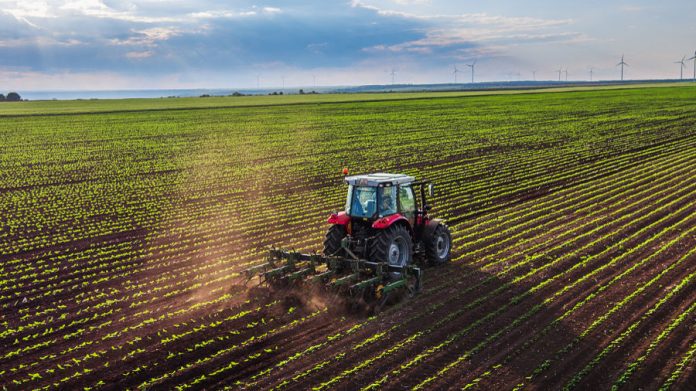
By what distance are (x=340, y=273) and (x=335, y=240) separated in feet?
2.37

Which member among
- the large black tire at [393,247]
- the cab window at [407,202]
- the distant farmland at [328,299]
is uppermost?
the cab window at [407,202]

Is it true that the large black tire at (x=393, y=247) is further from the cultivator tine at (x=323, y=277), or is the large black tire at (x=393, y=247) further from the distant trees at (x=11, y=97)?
the distant trees at (x=11, y=97)

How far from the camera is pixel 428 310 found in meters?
12.7

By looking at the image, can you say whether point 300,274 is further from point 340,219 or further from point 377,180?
point 377,180

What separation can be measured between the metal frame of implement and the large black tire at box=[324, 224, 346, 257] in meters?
0.40

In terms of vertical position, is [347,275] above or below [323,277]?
below

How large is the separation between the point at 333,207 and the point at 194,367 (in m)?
13.2

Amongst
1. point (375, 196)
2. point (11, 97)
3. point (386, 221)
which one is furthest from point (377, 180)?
point (11, 97)

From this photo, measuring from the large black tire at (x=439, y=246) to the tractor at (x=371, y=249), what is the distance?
0.02m

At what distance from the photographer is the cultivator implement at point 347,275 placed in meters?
12.9

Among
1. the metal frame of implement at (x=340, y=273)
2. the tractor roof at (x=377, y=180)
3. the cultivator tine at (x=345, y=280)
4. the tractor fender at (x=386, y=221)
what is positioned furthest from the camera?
the tractor roof at (x=377, y=180)

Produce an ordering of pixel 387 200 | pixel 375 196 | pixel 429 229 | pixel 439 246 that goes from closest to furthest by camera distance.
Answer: pixel 375 196 < pixel 387 200 < pixel 429 229 < pixel 439 246

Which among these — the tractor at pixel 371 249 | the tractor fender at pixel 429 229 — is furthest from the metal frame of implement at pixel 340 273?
the tractor fender at pixel 429 229

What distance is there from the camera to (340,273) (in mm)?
14156
